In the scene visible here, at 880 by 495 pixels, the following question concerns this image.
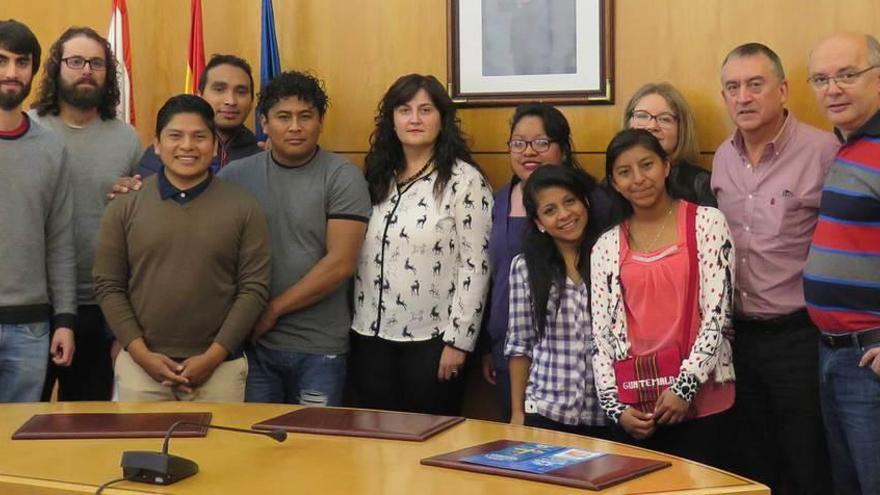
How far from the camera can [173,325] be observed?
3.53m

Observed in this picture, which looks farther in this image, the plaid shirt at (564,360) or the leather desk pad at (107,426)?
the plaid shirt at (564,360)

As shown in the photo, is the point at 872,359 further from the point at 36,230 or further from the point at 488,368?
the point at 36,230

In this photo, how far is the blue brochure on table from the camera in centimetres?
236

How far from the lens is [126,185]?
3781mm

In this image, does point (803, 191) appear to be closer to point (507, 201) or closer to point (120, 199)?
point (507, 201)

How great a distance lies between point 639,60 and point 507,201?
776mm

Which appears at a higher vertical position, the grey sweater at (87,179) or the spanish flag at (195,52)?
the spanish flag at (195,52)

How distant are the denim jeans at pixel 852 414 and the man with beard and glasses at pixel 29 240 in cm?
239

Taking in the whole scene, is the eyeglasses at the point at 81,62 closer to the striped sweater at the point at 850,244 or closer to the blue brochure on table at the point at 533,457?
the blue brochure on table at the point at 533,457

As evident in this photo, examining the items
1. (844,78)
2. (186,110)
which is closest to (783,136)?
(844,78)

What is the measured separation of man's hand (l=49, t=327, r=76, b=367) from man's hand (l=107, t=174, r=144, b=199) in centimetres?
48

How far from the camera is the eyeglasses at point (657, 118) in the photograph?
381cm

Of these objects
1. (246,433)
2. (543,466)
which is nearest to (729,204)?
(543,466)

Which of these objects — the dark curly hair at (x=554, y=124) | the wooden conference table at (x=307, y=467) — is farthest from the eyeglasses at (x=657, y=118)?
the wooden conference table at (x=307, y=467)
